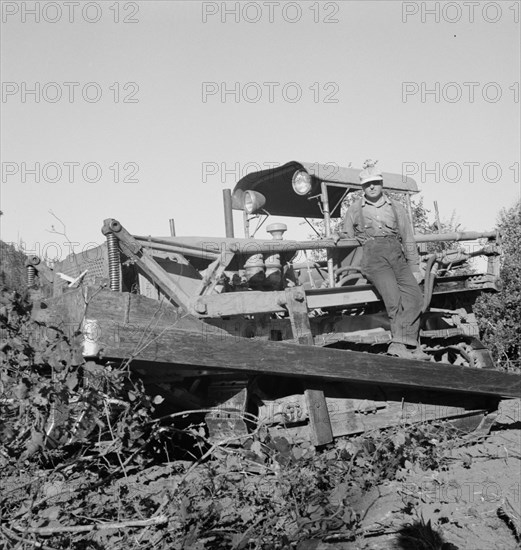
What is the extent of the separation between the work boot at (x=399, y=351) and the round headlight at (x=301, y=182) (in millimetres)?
1963

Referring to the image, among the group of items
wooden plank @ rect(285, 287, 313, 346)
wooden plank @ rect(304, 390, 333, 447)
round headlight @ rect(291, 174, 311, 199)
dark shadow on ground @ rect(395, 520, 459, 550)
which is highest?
round headlight @ rect(291, 174, 311, 199)

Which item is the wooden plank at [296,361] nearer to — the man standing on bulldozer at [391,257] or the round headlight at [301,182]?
the man standing on bulldozer at [391,257]

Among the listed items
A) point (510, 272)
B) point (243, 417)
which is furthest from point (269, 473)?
point (510, 272)

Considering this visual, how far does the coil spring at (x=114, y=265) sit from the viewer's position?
5.48 meters

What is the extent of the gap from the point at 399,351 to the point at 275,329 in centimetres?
112

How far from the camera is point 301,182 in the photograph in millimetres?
7297

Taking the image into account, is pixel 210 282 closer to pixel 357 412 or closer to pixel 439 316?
pixel 357 412

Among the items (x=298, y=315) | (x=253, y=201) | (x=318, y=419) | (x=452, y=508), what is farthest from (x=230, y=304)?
(x=253, y=201)

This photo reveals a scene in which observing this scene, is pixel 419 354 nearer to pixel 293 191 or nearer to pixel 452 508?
pixel 452 508

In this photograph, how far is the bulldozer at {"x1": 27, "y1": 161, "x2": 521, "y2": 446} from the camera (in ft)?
15.2

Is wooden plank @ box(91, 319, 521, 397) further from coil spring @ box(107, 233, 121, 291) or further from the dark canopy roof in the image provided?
the dark canopy roof

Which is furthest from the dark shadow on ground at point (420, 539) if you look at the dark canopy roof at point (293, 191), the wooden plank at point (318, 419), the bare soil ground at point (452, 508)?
the dark canopy roof at point (293, 191)

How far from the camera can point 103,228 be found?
543cm

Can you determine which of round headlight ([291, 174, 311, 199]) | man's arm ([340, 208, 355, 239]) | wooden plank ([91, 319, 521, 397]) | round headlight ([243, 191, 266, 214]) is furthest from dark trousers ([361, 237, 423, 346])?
round headlight ([243, 191, 266, 214])
